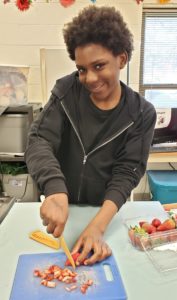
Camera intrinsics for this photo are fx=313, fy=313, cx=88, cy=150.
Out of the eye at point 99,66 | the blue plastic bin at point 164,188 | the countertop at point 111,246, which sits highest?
the eye at point 99,66

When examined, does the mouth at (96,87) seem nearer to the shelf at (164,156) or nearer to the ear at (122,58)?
the ear at (122,58)

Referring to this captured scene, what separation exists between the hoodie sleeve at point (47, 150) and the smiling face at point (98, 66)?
0.53 ft

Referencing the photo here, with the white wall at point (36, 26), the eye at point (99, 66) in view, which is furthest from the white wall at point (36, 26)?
the eye at point (99, 66)


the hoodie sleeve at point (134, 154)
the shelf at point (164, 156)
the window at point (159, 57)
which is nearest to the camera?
the hoodie sleeve at point (134, 154)

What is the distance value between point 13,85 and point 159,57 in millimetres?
1253

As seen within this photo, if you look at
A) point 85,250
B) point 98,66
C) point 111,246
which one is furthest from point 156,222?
point 98,66

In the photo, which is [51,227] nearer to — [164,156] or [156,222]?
[156,222]

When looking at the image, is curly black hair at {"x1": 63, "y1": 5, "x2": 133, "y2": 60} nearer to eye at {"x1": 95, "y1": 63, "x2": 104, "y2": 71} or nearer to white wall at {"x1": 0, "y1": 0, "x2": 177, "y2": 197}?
eye at {"x1": 95, "y1": 63, "x2": 104, "y2": 71}

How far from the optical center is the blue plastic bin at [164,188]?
2330 mm

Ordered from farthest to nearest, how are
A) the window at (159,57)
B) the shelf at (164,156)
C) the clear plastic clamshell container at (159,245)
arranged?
the window at (159,57) → the shelf at (164,156) → the clear plastic clamshell container at (159,245)

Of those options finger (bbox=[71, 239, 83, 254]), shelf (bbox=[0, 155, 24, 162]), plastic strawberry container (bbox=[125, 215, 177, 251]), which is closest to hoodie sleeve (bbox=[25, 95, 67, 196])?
finger (bbox=[71, 239, 83, 254])

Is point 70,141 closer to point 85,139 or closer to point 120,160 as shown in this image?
point 85,139

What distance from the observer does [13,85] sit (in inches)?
93.2

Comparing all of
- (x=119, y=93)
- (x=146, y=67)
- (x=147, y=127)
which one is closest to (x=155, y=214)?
(x=147, y=127)
